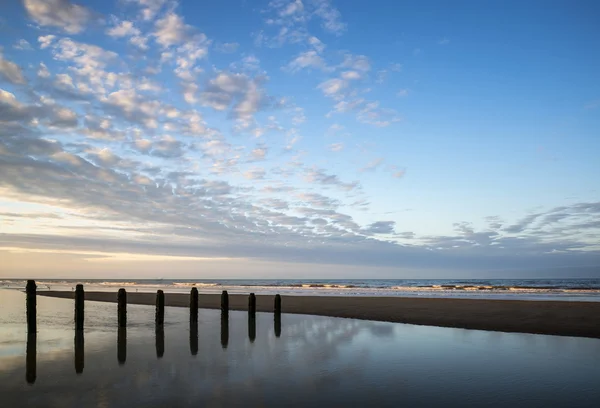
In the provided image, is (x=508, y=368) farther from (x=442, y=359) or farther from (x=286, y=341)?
(x=286, y=341)

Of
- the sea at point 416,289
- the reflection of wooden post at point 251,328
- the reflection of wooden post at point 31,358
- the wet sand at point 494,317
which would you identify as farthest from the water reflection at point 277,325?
the sea at point 416,289

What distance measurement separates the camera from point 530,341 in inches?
639

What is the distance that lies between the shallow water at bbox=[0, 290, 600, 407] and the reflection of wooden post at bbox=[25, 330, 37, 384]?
0.19ft

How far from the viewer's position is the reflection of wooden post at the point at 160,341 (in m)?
13.4

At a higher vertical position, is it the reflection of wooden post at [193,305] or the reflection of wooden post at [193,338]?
the reflection of wooden post at [193,305]

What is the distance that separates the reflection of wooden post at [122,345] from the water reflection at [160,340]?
0.95m

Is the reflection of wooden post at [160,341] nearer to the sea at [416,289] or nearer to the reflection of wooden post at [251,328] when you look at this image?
the reflection of wooden post at [251,328]

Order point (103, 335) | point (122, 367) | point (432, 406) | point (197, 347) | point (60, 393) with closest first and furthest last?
1. point (432, 406)
2. point (60, 393)
3. point (122, 367)
4. point (197, 347)
5. point (103, 335)

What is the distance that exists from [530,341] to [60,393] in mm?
15094

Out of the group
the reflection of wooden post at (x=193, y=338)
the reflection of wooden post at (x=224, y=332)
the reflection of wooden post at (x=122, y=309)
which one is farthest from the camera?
the reflection of wooden post at (x=122, y=309)

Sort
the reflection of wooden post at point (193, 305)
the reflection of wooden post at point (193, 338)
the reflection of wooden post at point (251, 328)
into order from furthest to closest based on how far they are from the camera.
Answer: the reflection of wooden post at point (193, 305), the reflection of wooden post at point (251, 328), the reflection of wooden post at point (193, 338)

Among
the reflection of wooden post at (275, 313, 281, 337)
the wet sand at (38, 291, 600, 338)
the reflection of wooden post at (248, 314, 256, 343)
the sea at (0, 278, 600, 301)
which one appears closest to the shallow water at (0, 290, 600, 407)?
the reflection of wooden post at (248, 314, 256, 343)

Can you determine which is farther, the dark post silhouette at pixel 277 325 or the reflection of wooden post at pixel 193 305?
the reflection of wooden post at pixel 193 305

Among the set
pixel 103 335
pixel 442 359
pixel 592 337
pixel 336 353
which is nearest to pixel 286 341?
pixel 336 353
